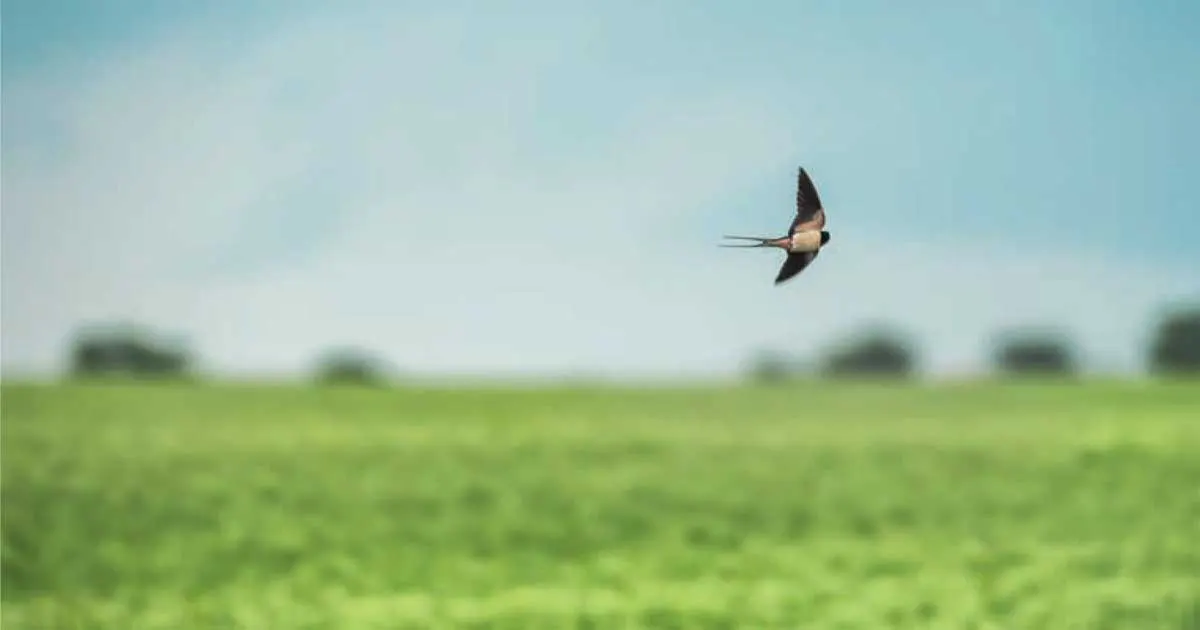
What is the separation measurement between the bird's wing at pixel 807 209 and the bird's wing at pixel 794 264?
1.1 inches

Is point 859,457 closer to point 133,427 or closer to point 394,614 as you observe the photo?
point 394,614

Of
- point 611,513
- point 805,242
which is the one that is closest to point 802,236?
point 805,242

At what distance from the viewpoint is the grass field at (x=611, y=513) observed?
22.7 ft

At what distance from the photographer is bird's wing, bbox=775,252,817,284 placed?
1309 millimetres

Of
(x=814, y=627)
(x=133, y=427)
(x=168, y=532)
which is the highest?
(x=133, y=427)

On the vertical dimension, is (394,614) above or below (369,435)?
below

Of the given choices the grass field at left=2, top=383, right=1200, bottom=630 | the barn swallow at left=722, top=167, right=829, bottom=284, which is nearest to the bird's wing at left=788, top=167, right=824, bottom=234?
the barn swallow at left=722, top=167, right=829, bottom=284

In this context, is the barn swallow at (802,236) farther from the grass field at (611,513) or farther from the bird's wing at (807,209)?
the grass field at (611,513)

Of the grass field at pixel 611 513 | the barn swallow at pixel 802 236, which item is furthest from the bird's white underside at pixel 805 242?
the grass field at pixel 611 513

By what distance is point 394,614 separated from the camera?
6.85m

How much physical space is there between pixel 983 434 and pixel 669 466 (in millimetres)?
1930

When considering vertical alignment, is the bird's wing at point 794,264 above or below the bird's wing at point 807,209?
below

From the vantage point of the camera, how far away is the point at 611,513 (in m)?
7.80

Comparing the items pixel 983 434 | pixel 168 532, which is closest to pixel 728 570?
pixel 983 434
